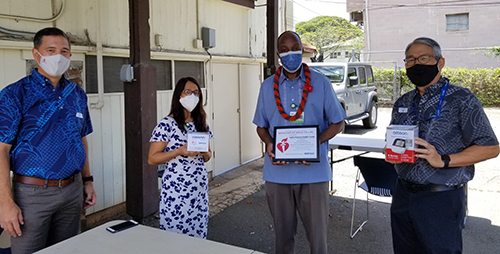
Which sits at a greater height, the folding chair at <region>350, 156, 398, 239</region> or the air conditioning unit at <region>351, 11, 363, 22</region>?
the air conditioning unit at <region>351, 11, 363, 22</region>

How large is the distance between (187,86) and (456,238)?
2.00 meters

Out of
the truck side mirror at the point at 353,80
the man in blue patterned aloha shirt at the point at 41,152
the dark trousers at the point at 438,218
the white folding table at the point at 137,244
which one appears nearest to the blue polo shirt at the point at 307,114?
the dark trousers at the point at 438,218

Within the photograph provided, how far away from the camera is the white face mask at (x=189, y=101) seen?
2809 mm

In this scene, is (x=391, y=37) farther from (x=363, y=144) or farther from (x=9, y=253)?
(x=9, y=253)

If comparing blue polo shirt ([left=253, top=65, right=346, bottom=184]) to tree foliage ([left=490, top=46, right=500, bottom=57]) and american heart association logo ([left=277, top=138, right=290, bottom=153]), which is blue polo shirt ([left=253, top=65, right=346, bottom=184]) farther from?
tree foliage ([left=490, top=46, right=500, bottom=57])

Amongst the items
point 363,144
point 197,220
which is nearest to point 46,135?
point 197,220

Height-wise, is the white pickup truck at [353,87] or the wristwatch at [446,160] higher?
the white pickup truck at [353,87]

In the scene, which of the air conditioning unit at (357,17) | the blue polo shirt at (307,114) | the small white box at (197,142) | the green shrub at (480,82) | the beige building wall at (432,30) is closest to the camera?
the small white box at (197,142)

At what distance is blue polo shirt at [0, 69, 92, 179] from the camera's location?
216 cm

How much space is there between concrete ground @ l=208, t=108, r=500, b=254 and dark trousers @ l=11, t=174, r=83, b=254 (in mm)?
2196

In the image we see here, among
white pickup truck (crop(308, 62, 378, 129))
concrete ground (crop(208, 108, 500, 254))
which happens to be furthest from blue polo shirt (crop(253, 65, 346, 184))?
white pickup truck (crop(308, 62, 378, 129))

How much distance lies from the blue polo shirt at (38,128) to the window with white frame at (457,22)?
22.7 meters

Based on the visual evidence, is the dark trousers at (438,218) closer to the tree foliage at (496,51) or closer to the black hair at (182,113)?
the black hair at (182,113)

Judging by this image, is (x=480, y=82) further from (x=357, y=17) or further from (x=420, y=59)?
(x=420, y=59)
